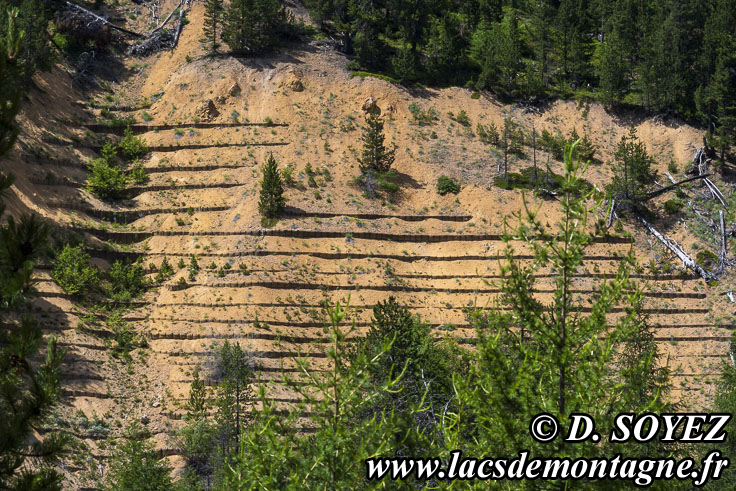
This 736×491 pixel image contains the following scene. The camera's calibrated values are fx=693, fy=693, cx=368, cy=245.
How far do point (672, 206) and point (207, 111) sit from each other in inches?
1694

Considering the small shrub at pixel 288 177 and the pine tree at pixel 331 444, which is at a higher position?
the small shrub at pixel 288 177

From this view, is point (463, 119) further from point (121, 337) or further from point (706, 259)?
point (121, 337)

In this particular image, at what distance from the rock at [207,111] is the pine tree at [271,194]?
A: 14009 mm

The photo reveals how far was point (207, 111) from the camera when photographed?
66.0m

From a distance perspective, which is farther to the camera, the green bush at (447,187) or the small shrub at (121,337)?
the green bush at (447,187)

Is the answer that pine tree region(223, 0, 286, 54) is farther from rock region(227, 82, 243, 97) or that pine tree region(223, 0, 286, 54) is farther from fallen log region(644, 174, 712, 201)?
fallen log region(644, 174, 712, 201)

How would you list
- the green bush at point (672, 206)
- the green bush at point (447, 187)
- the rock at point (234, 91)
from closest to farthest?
the green bush at point (672, 206) → the green bush at point (447, 187) → the rock at point (234, 91)

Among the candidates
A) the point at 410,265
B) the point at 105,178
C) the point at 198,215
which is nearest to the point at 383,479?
the point at 410,265

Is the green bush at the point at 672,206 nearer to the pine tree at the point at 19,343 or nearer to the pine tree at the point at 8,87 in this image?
the pine tree at the point at 19,343

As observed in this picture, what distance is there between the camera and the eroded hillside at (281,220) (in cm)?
4594

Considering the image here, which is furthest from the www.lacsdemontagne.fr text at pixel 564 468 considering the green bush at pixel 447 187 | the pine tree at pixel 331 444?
the green bush at pixel 447 187

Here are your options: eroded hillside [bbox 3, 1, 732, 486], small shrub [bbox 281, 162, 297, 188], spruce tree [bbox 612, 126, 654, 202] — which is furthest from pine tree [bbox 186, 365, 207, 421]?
spruce tree [bbox 612, 126, 654, 202]

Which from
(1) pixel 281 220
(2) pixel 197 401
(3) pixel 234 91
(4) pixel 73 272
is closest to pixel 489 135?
(1) pixel 281 220

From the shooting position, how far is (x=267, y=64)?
71.9m
